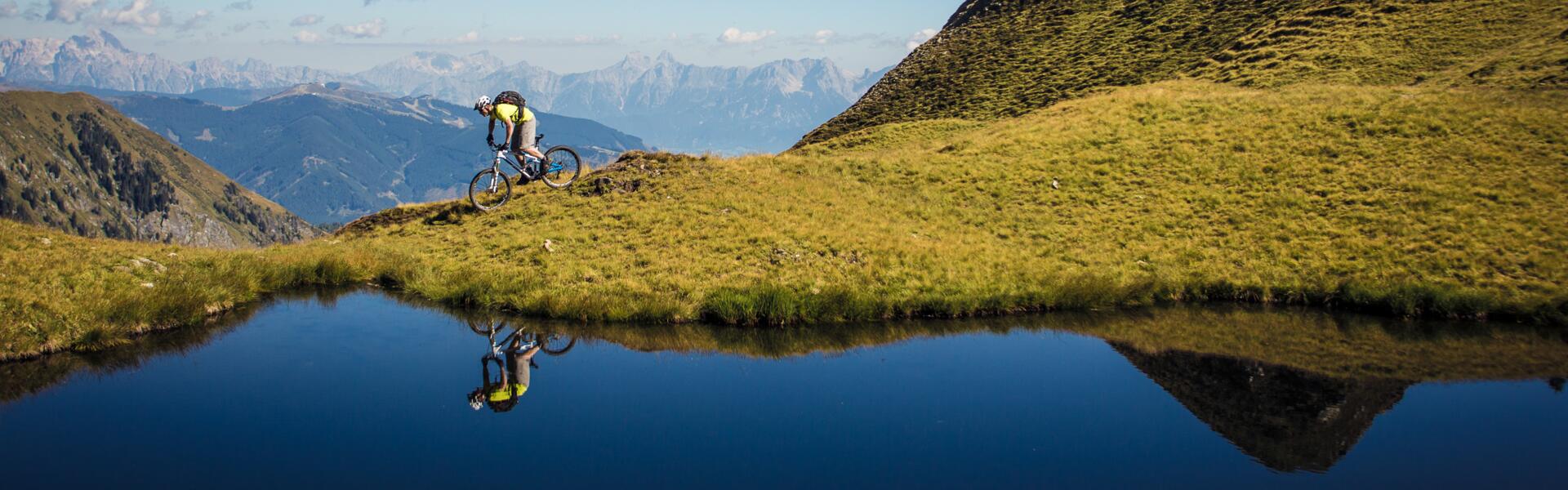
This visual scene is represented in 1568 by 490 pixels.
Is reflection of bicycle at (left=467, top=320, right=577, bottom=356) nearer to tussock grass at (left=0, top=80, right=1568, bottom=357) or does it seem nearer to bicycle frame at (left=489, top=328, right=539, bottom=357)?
bicycle frame at (left=489, top=328, right=539, bottom=357)

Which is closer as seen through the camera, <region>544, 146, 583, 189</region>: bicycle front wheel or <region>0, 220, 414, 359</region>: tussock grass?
<region>0, 220, 414, 359</region>: tussock grass

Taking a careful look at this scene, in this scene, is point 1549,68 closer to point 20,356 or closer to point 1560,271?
point 1560,271

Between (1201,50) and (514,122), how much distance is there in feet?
178

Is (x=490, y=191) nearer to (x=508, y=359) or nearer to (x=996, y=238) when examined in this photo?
(x=508, y=359)

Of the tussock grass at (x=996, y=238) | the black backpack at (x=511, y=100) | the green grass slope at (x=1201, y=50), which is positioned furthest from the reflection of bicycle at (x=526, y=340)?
the green grass slope at (x=1201, y=50)

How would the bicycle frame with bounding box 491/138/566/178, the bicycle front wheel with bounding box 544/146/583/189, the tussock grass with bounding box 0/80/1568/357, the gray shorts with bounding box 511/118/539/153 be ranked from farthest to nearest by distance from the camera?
the bicycle front wheel with bounding box 544/146/583/189 → the bicycle frame with bounding box 491/138/566/178 → the gray shorts with bounding box 511/118/539/153 → the tussock grass with bounding box 0/80/1568/357

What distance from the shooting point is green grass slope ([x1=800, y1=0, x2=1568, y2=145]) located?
159 ft

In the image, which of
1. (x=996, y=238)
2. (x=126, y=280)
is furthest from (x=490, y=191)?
(x=996, y=238)

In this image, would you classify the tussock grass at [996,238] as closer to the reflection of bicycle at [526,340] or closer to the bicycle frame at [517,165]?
the bicycle frame at [517,165]

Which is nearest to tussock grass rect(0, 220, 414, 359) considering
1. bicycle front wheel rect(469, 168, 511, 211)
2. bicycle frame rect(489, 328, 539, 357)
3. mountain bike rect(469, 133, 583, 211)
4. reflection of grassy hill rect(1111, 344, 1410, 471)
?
bicycle front wheel rect(469, 168, 511, 211)

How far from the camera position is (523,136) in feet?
99.5

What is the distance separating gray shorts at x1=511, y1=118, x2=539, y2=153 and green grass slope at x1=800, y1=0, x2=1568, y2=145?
38178 millimetres

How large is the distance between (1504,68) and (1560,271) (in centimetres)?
2506

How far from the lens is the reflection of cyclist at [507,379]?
15422 mm
